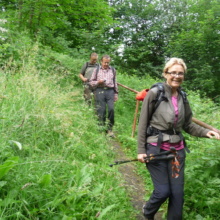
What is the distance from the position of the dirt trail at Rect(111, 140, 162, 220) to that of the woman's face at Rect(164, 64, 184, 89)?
1491 millimetres

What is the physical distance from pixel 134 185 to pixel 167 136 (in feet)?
5.38

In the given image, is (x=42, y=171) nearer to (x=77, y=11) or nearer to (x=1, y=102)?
(x=1, y=102)

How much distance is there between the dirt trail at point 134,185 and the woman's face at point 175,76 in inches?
58.7

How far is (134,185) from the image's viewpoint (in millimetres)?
4094

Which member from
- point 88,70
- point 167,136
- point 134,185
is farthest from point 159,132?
point 88,70

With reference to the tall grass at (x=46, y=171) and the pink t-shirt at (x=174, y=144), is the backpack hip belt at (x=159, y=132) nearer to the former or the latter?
the pink t-shirt at (x=174, y=144)

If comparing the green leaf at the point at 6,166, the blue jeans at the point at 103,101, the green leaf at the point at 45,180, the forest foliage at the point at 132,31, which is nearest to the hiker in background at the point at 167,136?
the green leaf at the point at 45,180

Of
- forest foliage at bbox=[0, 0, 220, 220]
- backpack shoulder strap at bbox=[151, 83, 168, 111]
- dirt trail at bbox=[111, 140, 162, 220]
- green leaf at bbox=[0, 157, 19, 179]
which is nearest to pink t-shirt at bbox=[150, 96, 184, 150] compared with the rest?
backpack shoulder strap at bbox=[151, 83, 168, 111]

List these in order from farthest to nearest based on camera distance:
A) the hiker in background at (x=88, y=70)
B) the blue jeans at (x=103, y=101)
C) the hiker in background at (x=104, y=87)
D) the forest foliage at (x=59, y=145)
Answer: the hiker in background at (x=88, y=70) < the blue jeans at (x=103, y=101) < the hiker in background at (x=104, y=87) < the forest foliage at (x=59, y=145)

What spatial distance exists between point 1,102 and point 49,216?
1907mm

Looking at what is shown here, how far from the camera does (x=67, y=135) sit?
150 inches

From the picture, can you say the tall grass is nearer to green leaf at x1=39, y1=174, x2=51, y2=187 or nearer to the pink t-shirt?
green leaf at x1=39, y1=174, x2=51, y2=187

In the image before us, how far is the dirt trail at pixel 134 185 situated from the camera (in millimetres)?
3472

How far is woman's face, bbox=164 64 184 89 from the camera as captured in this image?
9.51ft
